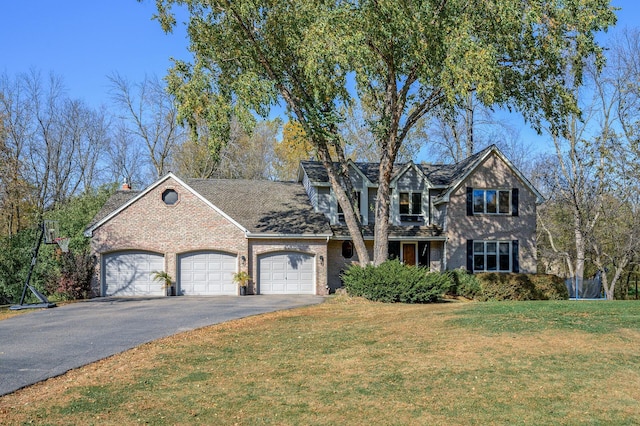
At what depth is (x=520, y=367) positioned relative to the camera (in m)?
8.46

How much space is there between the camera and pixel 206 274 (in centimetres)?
2511

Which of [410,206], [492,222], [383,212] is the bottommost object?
[492,222]

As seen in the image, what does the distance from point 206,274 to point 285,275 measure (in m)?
3.66

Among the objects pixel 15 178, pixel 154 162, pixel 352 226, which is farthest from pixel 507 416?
pixel 154 162

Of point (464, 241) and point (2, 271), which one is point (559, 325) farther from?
point (2, 271)

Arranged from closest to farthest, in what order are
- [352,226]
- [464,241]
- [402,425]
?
[402,425] → [352,226] → [464,241]

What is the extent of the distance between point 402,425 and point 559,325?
21.2 feet

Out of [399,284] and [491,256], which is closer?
[399,284]

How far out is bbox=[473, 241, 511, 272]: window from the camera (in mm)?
27375

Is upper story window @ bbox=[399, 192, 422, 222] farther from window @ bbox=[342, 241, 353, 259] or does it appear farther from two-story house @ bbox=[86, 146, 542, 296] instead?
window @ bbox=[342, 241, 353, 259]

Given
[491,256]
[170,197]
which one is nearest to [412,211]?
[491,256]

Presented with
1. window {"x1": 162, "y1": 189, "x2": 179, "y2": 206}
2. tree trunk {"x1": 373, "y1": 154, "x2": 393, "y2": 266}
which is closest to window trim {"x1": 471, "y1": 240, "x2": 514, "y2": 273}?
tree trunk {"x1": 373, "y1": 154, "x2": 393, "y2": 266}

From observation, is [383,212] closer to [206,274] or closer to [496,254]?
[496,254]

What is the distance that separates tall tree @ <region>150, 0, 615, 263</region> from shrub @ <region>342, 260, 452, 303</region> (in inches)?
67.6
